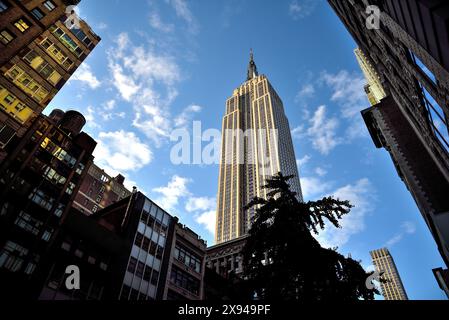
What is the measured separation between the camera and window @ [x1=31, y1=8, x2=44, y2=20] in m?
32.8

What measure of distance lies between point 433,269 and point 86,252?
154 ft

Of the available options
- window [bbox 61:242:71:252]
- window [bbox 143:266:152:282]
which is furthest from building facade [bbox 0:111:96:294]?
window [bbox 143:266:152:282]

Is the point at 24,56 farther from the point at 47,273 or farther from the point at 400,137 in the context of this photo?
the point at 400,137

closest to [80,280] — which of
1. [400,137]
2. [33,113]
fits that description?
[33,113]

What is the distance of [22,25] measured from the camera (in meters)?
31.8

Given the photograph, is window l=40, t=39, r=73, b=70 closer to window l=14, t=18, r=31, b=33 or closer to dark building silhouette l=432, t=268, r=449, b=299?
window l=14, t=18, r=31, b=33

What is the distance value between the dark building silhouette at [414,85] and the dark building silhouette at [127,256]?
30948 millimetres

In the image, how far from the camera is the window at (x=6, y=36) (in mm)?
29719

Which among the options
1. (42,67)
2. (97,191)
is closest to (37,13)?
(42,67)

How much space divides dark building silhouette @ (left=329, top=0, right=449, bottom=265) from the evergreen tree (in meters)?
6.50

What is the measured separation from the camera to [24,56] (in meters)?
38.2

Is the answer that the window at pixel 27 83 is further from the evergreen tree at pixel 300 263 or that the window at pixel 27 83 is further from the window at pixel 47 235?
the evergreen tree at pixel 300 263

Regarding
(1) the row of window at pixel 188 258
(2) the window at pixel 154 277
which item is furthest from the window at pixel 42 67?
(1) the row of window at pixel 188 258

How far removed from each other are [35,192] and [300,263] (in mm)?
34569
